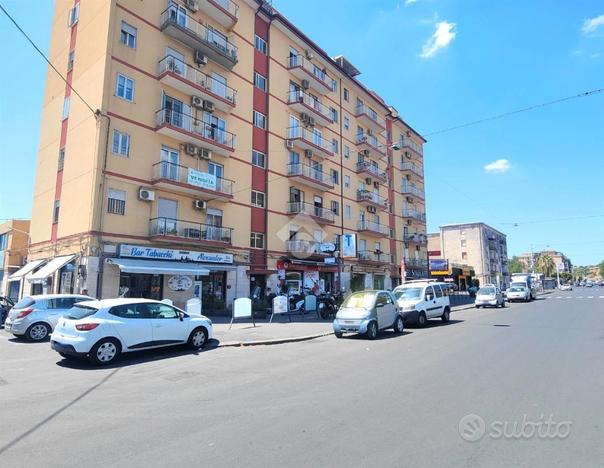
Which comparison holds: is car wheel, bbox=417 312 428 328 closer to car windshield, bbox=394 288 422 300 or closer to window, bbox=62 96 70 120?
car windshield, bbox=394 288 422 300

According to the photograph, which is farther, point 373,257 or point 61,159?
point 373,257

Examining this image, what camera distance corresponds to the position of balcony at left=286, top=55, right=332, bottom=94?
1282 inches

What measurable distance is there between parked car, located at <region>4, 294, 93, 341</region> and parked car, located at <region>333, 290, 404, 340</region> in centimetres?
990

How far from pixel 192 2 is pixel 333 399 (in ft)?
87.6

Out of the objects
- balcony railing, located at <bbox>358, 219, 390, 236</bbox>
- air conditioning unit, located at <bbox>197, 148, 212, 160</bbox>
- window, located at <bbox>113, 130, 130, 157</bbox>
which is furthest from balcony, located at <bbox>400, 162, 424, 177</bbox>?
window, located at <bbox>113, 130, 130, 157</bbox>

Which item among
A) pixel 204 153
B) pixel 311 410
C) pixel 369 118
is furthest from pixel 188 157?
pixel 369 118

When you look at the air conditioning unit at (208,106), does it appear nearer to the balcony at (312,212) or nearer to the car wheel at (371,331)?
the balcony at (312,212)

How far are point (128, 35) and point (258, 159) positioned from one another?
11247mm

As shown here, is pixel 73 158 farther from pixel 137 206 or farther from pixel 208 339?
pixel 208 339

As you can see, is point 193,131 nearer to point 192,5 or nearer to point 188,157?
point 188,157

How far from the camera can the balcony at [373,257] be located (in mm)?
38375

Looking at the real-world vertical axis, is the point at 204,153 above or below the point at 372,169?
below

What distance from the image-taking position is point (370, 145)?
134 ft

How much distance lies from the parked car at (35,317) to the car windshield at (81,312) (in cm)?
485
